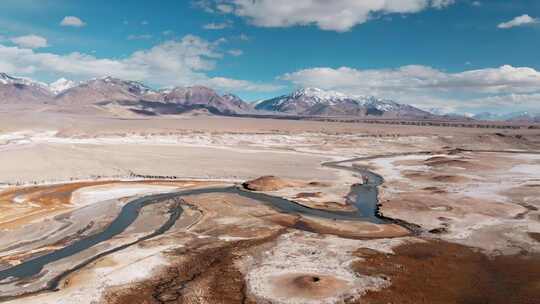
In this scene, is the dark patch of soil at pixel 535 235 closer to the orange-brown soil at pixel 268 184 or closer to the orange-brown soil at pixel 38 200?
the orange-brown soil at pixel 268 184

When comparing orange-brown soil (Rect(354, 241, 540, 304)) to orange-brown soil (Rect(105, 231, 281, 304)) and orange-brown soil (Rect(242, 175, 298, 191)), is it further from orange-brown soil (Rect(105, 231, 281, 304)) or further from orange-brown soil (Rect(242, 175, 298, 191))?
orange-brown soil (Rect(242, 175, 298, 191))

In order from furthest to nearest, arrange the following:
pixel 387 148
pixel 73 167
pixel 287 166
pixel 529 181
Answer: pixel 387 148 → pixel 287 166 → pixel 73 167 → pixel 529 181

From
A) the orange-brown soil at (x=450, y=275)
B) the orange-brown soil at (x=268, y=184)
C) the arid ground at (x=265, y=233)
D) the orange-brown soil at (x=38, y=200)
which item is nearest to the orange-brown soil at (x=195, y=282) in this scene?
the arid ground at (x=265, y=233)

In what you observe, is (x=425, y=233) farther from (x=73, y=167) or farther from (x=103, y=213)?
(x=73, y=167)

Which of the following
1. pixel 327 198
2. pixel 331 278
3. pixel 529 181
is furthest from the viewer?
pixel 529 181

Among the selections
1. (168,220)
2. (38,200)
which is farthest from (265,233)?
(38,200)

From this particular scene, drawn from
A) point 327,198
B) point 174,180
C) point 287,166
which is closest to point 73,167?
point 174,180

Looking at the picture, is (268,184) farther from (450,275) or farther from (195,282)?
(450,275)
